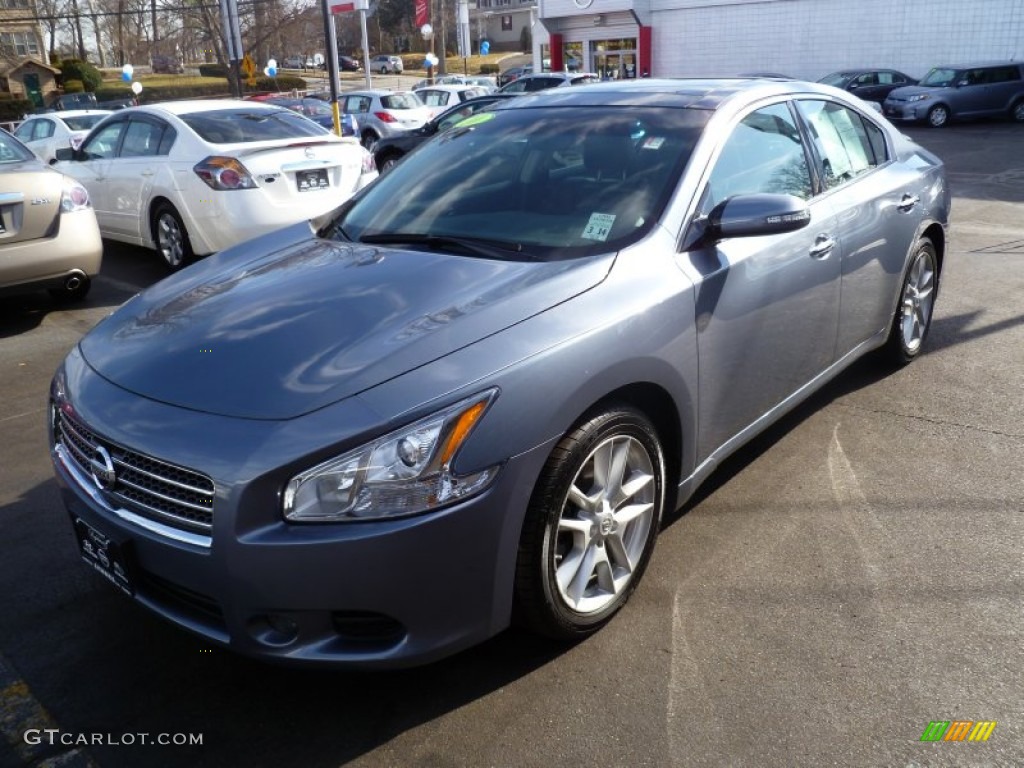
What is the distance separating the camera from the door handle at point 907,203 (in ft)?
15.3

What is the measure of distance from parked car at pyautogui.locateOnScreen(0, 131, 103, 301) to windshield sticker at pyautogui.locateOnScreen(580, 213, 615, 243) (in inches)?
192

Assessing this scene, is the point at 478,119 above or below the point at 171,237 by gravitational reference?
above

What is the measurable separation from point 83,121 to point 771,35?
2513 cm

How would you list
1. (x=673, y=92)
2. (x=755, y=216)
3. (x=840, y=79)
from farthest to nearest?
(x=840, y=79) < (x=673, y=92) < (x=755, y=216)

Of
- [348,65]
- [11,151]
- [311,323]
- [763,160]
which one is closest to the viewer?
[311,323]

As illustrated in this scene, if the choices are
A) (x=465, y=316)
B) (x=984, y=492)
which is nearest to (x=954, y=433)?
(x=984, y=492)

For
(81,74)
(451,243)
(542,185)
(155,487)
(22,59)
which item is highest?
(22,59)

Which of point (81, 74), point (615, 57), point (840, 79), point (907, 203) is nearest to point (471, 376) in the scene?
point (907, 203)

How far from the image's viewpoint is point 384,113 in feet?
68.3

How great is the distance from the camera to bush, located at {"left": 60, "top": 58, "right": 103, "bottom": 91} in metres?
52.7

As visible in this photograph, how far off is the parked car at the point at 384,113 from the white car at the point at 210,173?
11.8m

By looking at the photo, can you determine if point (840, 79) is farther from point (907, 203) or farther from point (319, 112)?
point (907, 203)

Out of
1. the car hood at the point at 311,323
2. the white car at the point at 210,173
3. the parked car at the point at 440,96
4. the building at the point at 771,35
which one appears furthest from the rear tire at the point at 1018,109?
the car hood at the point at 311,323

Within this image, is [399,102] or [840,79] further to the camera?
[840,79]
